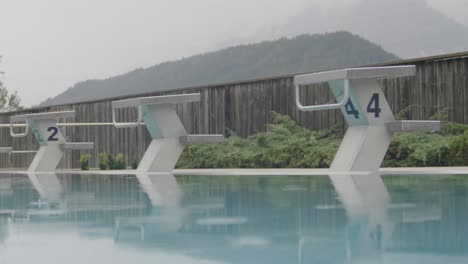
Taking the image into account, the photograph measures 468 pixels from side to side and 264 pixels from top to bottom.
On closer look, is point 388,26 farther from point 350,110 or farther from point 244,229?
point 244,229

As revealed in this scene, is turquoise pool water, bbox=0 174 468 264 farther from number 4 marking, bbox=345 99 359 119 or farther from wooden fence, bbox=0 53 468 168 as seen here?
wooden fence, bbox=0 53 468 168

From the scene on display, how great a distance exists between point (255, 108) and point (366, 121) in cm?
776

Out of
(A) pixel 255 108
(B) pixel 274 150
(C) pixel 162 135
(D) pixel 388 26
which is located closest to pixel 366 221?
Result: (C) pixel 162 135

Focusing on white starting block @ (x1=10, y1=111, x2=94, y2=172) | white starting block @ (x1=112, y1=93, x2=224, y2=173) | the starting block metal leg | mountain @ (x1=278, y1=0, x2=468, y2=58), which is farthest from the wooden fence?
mountain @ (x1=278, y1=0, x2=468, y2=58)

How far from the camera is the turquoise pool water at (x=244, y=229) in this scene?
375 cm

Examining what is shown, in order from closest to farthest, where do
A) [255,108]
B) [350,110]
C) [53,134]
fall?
[350,110]
[255,108]
[53,134]

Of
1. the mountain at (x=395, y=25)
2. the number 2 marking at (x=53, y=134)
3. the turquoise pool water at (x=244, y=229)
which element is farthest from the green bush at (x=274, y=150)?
the mountain at (x=395, y=25)

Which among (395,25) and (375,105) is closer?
(375,105)

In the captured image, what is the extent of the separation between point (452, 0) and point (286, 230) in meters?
61.0

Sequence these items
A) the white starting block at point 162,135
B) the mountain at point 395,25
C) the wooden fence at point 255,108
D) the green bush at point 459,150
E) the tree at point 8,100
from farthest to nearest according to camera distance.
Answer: the mountain at point 395,25, the tree at point 8,100, the white starting block at point 162,135, the wooden fence at point 255,108, the green bush at point 459,150

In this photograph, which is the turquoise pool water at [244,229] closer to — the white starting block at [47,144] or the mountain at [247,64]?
the white starting block at [47,144]

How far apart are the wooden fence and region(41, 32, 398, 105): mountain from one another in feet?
115

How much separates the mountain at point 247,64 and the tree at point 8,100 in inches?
325

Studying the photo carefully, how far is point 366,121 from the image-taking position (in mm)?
13836
